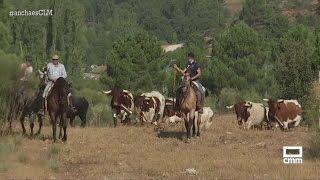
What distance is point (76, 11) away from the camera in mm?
53406

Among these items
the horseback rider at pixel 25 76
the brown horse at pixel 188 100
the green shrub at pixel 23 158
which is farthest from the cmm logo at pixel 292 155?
the horseback rider at pixel 25 76

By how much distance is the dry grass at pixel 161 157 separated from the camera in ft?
42.8

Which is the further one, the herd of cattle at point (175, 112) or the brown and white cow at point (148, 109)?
the brown and white cow at point (148, 109)

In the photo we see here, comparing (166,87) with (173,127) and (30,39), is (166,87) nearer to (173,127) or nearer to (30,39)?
(30,39)

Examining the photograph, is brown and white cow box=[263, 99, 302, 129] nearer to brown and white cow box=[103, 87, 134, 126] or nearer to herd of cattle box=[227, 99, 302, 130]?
herd of cattle box=[227, 99, 302, 130]

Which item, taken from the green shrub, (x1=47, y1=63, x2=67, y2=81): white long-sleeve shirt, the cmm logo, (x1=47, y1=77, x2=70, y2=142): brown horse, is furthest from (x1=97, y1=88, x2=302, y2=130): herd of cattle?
the green shrub

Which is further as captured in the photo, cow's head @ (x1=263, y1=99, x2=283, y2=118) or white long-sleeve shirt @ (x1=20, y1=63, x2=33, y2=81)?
cow's head @ (x1=263, y1=99, x2=283, y2=118)

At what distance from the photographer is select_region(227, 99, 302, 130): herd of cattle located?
2427 cm

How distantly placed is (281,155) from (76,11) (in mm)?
39877

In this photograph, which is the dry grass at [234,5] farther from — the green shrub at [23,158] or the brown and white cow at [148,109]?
the green shrub at [23,158]

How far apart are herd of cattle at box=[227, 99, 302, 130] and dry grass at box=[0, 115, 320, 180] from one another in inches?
133

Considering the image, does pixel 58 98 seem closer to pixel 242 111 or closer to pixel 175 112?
pixel 175 112

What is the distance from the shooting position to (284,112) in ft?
80.2

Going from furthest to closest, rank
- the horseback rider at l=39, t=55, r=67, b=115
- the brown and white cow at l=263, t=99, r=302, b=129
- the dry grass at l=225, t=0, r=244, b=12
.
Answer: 1. the dry grass at l=225, t=0, r=244, b=12
2. the brown and white cow at l=263, t=99, r=302, b=129
3. the horseback rider at l=39, t=55, r=67, b=115
